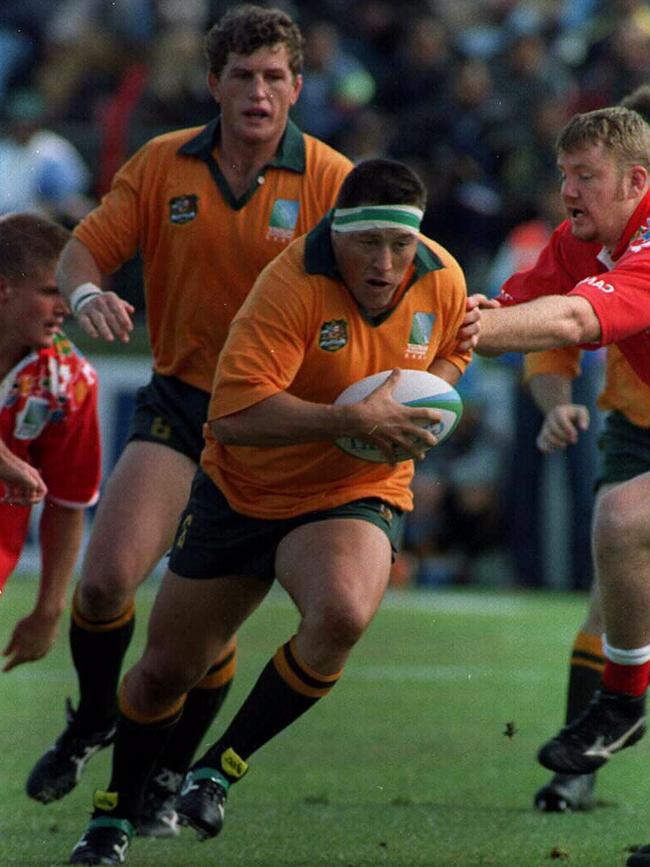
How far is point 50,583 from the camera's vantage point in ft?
20.6

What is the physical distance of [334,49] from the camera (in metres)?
17.1

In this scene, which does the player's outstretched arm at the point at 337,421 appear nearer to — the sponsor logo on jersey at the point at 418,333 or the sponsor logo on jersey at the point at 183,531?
the sponsor logo on jersey at the point at 418,333

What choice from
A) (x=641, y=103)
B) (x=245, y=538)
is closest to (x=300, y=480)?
(x=245, y=538)

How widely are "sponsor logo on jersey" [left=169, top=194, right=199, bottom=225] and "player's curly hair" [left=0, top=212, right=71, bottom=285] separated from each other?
0.37 m

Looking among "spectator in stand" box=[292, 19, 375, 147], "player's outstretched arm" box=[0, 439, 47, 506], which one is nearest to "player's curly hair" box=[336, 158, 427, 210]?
"player's outstretched arm" box=[0, 439, 47, 506]

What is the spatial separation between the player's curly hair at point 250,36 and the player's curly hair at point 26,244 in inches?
31.6

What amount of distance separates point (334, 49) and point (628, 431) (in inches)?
433

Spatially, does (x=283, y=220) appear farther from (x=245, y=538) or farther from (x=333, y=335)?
(x=245, y=538)

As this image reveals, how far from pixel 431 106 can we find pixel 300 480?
11172 millimetres

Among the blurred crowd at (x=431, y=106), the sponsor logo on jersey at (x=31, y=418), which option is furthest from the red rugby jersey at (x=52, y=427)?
the blurred crowd at (x=431, y=106)

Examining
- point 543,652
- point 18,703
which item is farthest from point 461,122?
point 18,703

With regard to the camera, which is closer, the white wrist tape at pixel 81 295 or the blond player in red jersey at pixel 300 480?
the blond player in red jersey at pixel 300 480

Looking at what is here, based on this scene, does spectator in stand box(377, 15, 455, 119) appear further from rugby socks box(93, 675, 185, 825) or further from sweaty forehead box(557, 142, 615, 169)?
rugby socks box(93, 675, 185, 825)

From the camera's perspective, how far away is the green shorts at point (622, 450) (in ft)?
21.9
